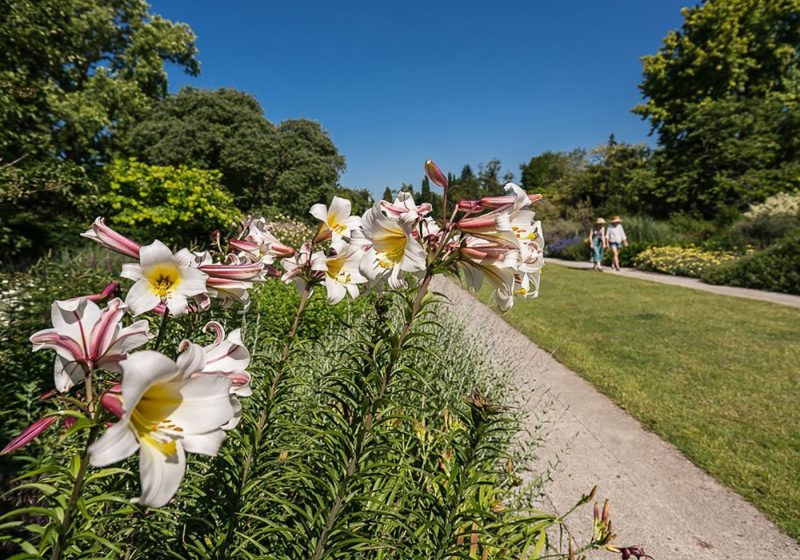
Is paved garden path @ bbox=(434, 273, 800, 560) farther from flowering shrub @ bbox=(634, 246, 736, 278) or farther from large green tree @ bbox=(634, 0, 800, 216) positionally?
large green tree @ bbox=(634, 0, 800, 216)

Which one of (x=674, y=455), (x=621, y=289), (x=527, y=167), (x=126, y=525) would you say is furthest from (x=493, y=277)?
(x=527, y=167)

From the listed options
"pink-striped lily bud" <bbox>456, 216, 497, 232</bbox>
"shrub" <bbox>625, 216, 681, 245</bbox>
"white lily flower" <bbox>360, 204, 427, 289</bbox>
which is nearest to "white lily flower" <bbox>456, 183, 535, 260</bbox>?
"pink-striped lily bud" <bbox>456, 216, 497, 232</bbox>

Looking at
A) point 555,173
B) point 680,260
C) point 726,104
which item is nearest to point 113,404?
point 680,260

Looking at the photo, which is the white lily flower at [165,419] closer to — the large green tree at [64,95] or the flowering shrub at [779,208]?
the large green tree at [64,95]

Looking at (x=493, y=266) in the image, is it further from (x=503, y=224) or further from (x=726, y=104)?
(x=726, y=104)

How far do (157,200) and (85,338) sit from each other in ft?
39.5

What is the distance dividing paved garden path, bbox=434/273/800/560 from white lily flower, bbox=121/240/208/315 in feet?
5.37

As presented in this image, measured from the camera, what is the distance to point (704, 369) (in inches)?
211

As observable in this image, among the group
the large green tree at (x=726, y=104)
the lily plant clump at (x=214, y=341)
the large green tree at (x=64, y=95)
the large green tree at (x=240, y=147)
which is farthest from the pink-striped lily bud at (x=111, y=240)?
the large green tree at (x=726, y=104)

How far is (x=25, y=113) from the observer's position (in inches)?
280

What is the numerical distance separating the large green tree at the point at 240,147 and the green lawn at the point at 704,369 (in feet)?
49.2

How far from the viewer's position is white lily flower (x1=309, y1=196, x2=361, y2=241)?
5.22ft

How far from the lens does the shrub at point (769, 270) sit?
10.4 metres

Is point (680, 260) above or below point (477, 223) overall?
below
